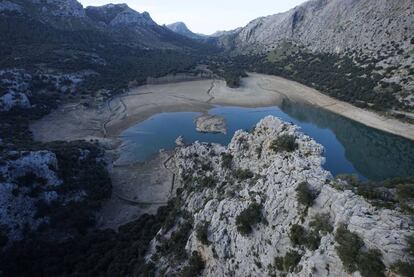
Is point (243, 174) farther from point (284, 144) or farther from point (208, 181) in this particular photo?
point (208, 181)

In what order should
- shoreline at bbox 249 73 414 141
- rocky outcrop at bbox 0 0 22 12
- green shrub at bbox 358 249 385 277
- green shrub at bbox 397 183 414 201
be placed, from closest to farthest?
green shrub at bbox 358 249 385 277, green shrub at bbox 397 183 414 201, shoreline at bbox 249 73 414 141, rocky outcrop at bbox 0 0 22 12

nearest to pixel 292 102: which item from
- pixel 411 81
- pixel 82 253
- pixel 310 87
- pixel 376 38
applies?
pixel 310 87

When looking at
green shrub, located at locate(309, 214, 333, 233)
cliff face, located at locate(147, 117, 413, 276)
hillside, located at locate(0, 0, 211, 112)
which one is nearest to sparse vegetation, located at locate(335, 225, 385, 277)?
cliff face, located at locate(147, 117, 413, 276)

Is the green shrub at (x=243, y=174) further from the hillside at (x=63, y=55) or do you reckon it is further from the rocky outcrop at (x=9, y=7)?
the rocky outcrop at (x=9, y=7)

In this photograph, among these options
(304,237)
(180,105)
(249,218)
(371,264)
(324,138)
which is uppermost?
(371,264)

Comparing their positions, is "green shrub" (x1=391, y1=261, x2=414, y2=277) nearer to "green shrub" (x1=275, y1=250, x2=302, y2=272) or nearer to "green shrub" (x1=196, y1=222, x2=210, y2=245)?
"green shrub" (x1=275, y1=250, x2=302, y2=272)

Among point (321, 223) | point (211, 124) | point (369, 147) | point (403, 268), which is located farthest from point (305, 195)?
point (211, 124)

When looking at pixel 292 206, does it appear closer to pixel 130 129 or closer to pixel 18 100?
pixel 130 129
